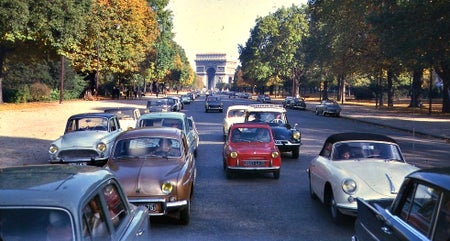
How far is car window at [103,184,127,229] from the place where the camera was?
4078mm

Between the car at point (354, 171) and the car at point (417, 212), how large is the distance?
2.49m

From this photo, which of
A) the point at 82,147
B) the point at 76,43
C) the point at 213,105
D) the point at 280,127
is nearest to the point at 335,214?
the point at 82,147

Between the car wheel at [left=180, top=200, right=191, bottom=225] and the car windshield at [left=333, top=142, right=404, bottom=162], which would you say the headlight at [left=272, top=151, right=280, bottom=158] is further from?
the car wheel at [left=180, top=200, right=191, bottom=225]

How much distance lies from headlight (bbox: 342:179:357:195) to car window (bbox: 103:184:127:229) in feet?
13.6

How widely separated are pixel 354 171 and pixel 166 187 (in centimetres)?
317

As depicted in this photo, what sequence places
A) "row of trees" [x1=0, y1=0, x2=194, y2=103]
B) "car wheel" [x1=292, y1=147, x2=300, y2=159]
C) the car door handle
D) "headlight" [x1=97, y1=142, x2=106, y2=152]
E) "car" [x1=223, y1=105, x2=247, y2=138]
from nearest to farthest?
1. the car door handle
2. "headlight" [x1=97, y1=142, x2=106, y2=152]
3. "car wheel" [x1=292, y1=147, x2=300, y2=159]
4. "car" [x1=223, y1=105, x2=247, y2=138]
5. "row of trees" [x1=0, y1=0, x2=194, y2=103]

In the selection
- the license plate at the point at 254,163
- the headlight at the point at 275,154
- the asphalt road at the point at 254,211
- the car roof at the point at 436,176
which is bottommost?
the asphalt road at the point at 254,211

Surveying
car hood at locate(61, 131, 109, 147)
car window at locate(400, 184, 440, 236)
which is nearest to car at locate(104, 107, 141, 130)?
car hood at locate(61, 131, 109, 147)

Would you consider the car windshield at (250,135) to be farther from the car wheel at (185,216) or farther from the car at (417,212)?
the car at (417,212)

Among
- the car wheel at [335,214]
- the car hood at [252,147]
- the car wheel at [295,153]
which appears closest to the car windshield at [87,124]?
the car hood at [252,147]

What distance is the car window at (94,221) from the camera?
3.45 m

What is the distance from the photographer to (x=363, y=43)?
51.6 m

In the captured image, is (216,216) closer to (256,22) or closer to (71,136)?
(71,136)

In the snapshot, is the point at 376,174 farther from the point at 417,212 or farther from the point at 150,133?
the point at 150,133
